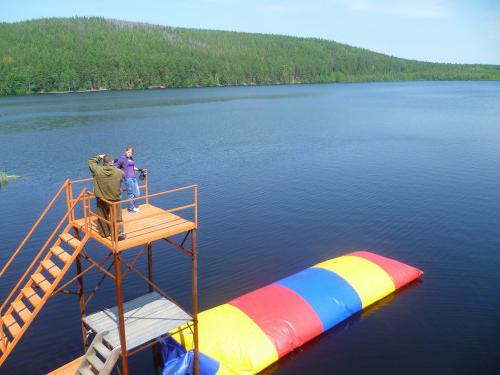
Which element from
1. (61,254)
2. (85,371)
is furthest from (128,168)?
(85,371)

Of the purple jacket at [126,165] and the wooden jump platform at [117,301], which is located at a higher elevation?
the purple jacket at [126,165]

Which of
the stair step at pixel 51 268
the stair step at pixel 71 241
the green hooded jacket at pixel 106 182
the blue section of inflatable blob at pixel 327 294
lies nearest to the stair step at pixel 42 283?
the stair step at pixel 51 268

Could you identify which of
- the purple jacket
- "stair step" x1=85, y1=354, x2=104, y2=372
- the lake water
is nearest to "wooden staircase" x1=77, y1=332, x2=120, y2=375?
"stair step" x1=85, y1=354, x2=104, y2=372

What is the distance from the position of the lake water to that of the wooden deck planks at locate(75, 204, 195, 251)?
6.41 meters

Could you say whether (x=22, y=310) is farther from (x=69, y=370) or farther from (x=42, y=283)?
(x=69, y=370)

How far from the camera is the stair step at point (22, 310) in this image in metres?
13.9

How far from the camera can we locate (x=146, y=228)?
15.1m

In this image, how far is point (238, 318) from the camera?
17.3 metres

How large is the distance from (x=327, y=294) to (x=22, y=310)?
12.3 meters

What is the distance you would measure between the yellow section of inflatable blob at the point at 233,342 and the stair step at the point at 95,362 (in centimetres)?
301

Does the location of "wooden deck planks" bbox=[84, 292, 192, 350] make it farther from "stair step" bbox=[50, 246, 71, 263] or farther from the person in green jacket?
the person in green jacket

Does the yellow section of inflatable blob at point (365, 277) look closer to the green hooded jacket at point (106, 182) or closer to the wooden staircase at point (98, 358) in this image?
the wooden staircase at point (98, 358)

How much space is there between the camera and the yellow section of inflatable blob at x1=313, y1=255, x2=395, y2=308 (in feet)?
68.7

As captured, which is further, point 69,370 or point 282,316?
point 282,316
